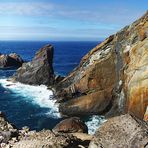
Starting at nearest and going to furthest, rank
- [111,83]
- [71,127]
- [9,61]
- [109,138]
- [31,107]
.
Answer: [109,138], [71,127], [111,83], [31,107], [9,61]

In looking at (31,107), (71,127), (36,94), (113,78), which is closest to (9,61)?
(36,94)

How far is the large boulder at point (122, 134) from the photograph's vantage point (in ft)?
→ 58.7

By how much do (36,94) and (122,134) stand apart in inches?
2334

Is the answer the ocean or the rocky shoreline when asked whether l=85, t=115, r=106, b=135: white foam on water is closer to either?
the ocean

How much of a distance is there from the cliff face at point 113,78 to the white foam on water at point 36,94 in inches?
75.9

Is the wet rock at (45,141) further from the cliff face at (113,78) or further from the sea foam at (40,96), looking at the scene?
the sea foam at (40,96)

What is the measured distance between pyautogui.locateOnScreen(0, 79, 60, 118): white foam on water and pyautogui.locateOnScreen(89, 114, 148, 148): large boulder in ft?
135

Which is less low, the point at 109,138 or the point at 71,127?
the point at 109,138

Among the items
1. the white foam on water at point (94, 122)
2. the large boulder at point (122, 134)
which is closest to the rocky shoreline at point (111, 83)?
the white foam on water at point (94, 122)

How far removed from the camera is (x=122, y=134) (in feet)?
59.7

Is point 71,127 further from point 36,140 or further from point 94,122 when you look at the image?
point 36,140

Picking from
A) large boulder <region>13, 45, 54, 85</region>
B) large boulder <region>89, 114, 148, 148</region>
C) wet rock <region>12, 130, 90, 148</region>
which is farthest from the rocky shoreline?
large boulder <region>13, 45, 54, 85</region>

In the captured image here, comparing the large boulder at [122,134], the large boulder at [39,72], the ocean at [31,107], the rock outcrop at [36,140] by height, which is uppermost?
the large boulder at [122,134]

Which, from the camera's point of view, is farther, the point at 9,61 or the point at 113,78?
the point at 9,61
